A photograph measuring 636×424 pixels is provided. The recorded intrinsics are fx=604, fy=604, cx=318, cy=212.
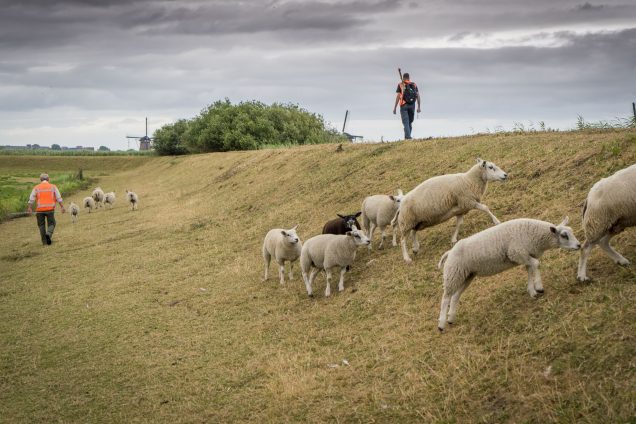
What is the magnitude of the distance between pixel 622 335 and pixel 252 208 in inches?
768

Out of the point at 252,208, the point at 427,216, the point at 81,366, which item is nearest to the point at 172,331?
the point at 81,366

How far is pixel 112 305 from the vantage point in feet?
49.2

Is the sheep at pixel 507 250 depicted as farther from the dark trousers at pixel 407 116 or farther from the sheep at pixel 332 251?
the dark trousers at pixel 407 116

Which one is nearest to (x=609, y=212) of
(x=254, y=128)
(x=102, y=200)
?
(x=102, y=200)

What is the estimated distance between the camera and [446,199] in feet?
40.2

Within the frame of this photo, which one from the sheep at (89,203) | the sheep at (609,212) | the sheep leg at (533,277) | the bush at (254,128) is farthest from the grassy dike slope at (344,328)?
the bush at (254,128)

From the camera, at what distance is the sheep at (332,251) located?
40.4 feet

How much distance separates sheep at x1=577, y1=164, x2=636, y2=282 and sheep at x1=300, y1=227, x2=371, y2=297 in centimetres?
475

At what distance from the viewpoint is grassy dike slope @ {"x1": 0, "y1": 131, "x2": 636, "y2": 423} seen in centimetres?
717

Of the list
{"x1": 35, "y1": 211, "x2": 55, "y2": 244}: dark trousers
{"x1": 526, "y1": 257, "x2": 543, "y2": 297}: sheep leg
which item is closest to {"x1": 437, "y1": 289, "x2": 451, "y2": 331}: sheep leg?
{"x1": 526, "y1": 257, "x2": 543, "y2": 297}: sheep leg

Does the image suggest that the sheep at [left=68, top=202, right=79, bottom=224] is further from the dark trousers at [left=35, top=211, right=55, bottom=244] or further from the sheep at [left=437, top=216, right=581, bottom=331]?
→ the sheep at [left=437, top=216, right=581, bottom=331]

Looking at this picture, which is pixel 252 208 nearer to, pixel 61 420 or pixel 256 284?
pixel 256 284

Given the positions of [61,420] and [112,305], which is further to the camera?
[112,305]

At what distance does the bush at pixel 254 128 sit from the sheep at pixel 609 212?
156ft
